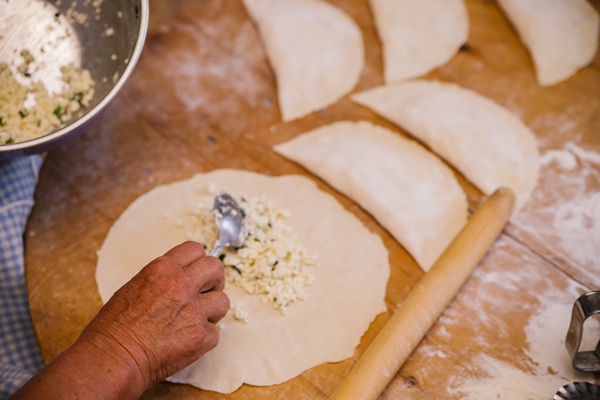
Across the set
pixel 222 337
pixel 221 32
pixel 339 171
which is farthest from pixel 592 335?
pixel 221 32

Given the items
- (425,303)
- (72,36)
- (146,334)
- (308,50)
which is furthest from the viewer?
(308,50)

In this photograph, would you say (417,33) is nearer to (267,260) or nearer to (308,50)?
(308,50)

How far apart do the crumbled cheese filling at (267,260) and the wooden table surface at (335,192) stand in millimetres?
240

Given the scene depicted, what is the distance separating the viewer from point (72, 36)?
1.70m

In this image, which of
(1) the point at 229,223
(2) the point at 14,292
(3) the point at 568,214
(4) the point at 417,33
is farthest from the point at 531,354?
(2) the point at 14,292

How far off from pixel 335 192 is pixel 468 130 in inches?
21.4

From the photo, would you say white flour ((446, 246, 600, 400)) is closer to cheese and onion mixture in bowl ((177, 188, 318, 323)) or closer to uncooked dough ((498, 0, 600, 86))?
cheese and onion mixture in bowl ((177, 188, 318, 323))

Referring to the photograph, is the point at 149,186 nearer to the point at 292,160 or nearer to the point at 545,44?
the point at 292,160

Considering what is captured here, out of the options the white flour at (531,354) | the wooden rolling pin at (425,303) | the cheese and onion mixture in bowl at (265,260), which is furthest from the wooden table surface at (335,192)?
the cheese and onion mixture in bowl at (265,260)

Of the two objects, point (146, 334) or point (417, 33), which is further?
point (417, 33)

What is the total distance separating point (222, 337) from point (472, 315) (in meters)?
0.73

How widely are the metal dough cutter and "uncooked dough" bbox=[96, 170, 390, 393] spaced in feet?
1.65

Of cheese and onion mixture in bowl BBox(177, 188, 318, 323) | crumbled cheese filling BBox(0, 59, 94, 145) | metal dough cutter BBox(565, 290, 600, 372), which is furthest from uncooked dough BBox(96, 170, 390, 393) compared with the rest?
metal dough cutter BBox(565, 290, 600, 372)

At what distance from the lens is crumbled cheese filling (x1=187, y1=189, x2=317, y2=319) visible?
1509mm
